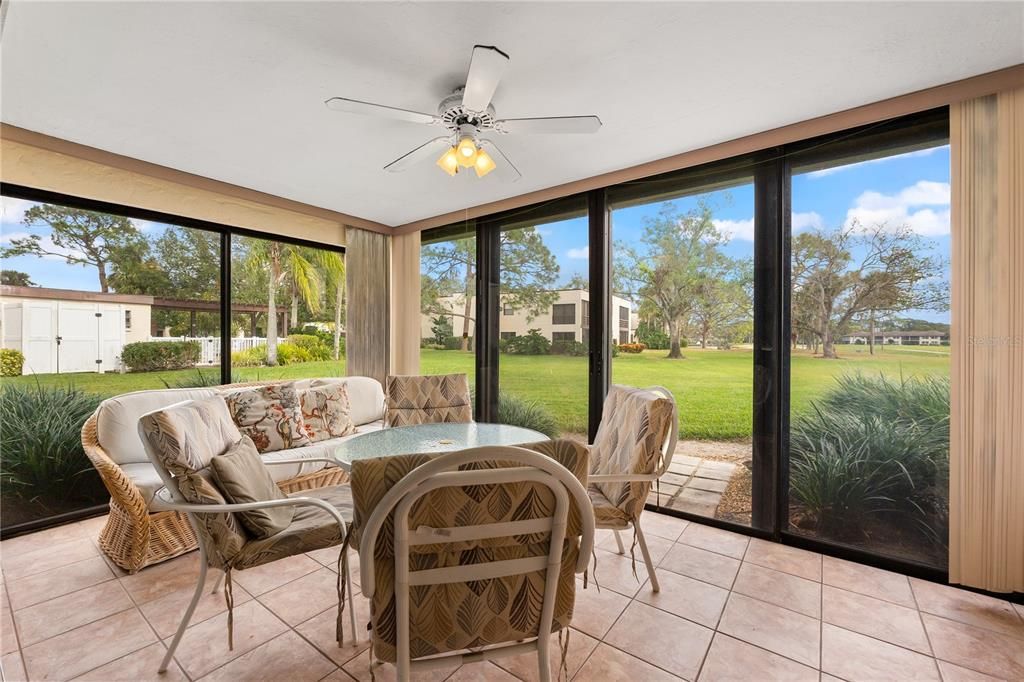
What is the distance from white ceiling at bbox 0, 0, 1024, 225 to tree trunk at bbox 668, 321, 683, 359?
114cm

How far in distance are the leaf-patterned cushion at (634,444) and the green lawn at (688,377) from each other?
37.5 inches

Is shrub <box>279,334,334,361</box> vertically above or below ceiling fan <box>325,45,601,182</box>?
below

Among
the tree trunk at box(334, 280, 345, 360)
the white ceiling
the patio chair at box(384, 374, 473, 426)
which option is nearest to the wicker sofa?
the patio chair at box(384, 374, 473, 426)

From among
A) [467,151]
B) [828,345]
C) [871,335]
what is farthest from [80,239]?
[871,335]

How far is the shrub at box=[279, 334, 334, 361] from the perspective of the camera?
160 inches

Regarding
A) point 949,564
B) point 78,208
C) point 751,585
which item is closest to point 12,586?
point 78,208

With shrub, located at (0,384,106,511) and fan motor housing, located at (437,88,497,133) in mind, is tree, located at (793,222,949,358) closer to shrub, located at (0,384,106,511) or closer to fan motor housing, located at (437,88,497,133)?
fan motor housing, located at (437,88,497,133)

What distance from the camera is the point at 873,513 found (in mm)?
2365

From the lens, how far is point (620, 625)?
1.83 m

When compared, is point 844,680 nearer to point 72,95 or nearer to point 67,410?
point 72,95

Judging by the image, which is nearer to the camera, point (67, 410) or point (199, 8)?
point (199, 8)

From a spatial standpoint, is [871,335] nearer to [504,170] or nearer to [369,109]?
[504,170]

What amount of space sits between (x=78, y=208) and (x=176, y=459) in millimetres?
2668

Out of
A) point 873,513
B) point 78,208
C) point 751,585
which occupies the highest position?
point 78,208
